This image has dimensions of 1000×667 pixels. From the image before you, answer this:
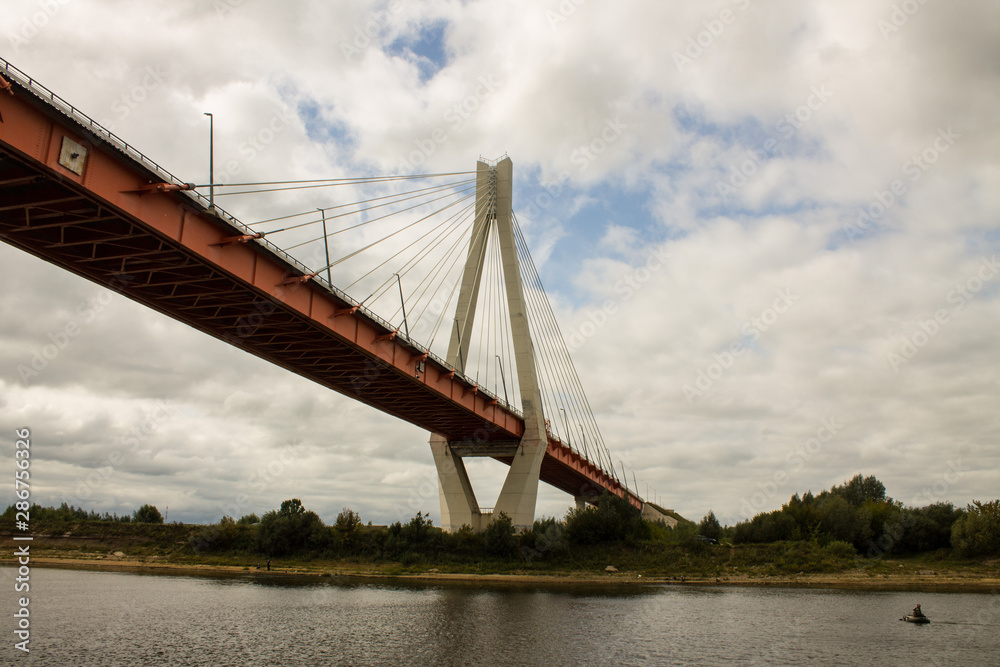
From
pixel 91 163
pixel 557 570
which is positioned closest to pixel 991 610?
pixel 557 570

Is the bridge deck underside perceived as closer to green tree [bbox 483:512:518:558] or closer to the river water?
green tree [bbox 483:512:518:558]

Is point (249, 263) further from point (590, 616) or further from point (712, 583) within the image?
point (712, 583)

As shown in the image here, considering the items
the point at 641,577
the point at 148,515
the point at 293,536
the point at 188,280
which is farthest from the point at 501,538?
the point at 148,515

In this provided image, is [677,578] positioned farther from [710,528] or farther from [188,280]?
[188,280]

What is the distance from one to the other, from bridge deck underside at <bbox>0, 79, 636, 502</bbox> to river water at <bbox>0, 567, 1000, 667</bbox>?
13003mm

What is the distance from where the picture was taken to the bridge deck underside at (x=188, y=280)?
2052cm

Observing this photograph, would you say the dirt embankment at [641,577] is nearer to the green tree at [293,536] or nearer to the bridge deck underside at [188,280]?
the green tree at [293,536]

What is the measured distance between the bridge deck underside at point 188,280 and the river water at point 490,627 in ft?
42.7

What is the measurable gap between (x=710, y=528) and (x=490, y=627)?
41.7 metres

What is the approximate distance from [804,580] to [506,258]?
33.5 m

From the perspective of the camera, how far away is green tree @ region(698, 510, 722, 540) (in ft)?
210

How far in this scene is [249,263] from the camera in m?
27.3

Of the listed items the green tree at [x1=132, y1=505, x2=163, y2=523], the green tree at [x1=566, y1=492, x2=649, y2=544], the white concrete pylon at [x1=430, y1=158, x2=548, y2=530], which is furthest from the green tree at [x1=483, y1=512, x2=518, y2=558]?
the green tree at [x1=132, y1=505, x2=163, y2=523]

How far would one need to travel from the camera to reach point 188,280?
88.4 ft
